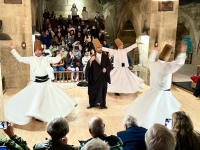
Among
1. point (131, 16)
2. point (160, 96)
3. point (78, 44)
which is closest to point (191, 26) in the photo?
point (131, 16)

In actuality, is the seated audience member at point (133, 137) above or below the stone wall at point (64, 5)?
below

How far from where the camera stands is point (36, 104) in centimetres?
495

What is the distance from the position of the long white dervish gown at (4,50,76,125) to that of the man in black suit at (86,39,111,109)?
106 centimetres

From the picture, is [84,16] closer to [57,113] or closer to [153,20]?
[153,20]

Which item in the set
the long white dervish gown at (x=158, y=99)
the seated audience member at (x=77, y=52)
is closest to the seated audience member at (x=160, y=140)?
the long white dervish gown at (x=158, y=99)

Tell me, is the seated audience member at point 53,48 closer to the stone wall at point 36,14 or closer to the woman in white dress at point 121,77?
the stone wall at point 36,14

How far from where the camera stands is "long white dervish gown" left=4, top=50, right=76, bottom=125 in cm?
496

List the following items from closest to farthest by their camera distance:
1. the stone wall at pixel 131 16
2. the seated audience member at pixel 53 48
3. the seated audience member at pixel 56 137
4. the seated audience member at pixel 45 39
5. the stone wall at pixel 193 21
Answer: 1. the seated audience member at pixel 56 137
2. the stone wall at pixel 131 16
3. the seated audience member at pixel 53 48
4. the seated audience member at pixel 45 39
5. the stone wall at pixel 193 21

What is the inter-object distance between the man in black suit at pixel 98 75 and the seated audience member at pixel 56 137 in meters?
3.64

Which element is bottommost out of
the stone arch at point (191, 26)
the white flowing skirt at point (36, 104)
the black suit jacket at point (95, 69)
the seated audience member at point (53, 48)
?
the white flowing skirt at point (36, 104)

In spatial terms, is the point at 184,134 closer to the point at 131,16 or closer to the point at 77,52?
the point at 77,52

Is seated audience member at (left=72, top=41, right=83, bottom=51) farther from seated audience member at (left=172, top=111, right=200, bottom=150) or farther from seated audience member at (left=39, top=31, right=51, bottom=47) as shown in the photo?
seated audience member at (left=172, top=111, right=200, bottom=150)

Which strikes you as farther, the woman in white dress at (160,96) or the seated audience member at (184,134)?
the woman in white dress at (160,96)

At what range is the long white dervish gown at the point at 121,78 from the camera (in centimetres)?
740
